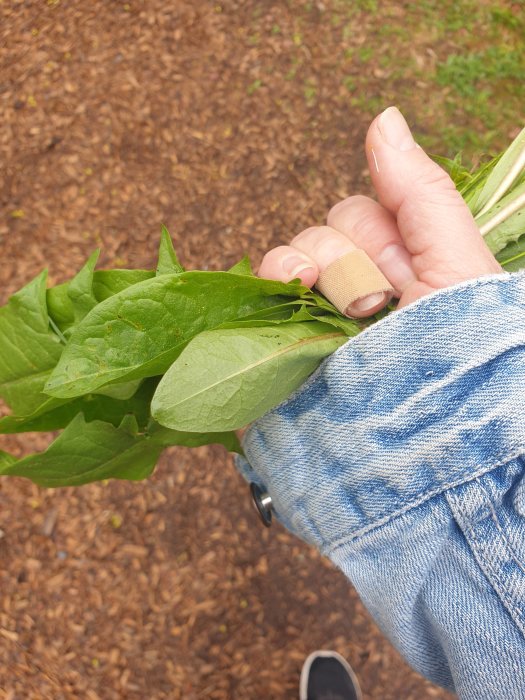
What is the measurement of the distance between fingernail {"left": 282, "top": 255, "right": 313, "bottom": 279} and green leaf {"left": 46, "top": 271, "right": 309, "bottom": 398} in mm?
216

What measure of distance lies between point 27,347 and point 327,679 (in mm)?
1672

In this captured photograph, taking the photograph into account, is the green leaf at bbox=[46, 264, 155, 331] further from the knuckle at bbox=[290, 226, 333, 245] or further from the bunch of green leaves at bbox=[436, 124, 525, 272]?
the bunch of green leaves at bbox=[436, 124, 525, 272]

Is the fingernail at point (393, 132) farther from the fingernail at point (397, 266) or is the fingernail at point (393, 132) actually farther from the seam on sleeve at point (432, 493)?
the seam on sleeve at point (432, 493)

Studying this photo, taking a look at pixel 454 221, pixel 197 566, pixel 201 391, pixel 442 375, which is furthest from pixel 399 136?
pixel 197 566

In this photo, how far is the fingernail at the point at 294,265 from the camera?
112cm

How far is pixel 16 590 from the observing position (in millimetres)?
2033

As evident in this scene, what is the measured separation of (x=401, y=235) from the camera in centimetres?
114

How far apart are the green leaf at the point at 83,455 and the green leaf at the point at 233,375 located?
0.67 ft

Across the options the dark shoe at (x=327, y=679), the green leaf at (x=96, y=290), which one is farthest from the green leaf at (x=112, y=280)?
the dark shoe at (x=327, y=679)

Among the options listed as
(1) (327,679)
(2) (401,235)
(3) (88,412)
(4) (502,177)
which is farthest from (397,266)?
(1) (327,679)

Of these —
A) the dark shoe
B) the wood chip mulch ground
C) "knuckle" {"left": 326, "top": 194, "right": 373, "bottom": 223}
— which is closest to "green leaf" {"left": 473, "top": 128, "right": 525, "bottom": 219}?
"knuckle" {"left": 326, "top": 194, "right": 373, "bottom": 223}

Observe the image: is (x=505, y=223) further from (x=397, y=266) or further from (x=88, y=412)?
(x=88, y=412)

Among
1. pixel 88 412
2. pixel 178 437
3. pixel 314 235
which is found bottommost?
pixel 178 437

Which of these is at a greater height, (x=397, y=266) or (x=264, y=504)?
(x=397, y=266)
